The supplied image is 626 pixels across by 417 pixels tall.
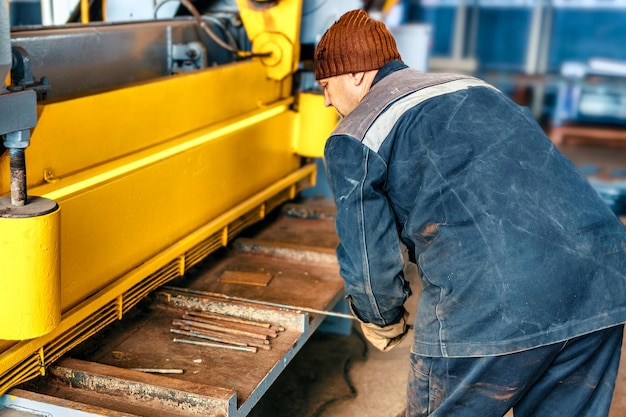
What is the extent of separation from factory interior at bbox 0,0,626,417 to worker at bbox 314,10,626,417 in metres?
0.55

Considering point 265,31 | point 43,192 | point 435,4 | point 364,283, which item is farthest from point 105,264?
point 435,4

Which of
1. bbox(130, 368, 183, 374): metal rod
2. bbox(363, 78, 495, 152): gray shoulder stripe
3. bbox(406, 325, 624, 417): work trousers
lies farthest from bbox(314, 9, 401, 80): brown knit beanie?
bbox(130, 368, 183, 374): metal rod

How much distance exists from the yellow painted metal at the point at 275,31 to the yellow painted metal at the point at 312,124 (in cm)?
31

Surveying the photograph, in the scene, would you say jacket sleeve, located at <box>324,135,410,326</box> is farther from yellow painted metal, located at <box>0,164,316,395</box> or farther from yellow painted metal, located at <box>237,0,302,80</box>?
yellow painted metal, located at <box>237,0,302,80</box>

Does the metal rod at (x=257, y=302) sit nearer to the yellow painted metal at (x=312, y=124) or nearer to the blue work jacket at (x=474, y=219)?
the blue work jacket at (x=474, y=219)

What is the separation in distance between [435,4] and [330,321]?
1242cm

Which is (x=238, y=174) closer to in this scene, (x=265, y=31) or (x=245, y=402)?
(x=265, y=31)

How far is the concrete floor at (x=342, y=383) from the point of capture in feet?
9.63

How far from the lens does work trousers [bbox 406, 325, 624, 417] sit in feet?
5.73

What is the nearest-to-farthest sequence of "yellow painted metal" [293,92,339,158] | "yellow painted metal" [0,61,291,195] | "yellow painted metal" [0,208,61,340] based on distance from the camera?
"yellow painted metal" [0,208,61,340]
"yellow painted metal" [0,61,291,195]
"yellow painted metal" [293,92,339,158]

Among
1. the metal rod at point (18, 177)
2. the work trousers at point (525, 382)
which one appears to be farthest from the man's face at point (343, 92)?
the metal rod at point (18, 177)

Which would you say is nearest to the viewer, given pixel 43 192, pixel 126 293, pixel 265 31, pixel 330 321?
pixel 43 192

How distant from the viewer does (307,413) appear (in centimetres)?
289

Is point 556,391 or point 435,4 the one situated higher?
point 435,4
